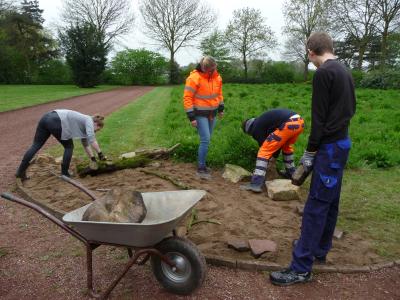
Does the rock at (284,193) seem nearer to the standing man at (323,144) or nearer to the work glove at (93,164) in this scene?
the standing man at (323,144)

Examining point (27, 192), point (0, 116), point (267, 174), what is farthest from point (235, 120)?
point (0, 116)

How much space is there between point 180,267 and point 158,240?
1.05 ft

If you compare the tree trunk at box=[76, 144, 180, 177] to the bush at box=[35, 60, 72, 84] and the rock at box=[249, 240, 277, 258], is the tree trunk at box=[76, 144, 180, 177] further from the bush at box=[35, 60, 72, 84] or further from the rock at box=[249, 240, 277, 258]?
the bush at box=[35, 60, 72, 84]

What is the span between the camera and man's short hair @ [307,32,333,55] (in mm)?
3205

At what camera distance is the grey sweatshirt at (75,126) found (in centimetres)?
593

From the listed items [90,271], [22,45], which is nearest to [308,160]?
[90,271]

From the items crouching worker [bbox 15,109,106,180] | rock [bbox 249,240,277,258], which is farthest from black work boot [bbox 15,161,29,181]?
rock [bbox 249,240,277,258]

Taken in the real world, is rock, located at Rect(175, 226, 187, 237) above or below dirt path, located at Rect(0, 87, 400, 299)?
above

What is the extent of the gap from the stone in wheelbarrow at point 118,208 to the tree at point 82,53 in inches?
1432

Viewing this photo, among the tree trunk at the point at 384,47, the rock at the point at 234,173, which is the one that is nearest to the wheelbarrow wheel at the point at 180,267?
the rock at the point at 234,173

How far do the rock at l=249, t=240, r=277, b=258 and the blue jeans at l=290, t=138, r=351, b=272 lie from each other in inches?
15.9

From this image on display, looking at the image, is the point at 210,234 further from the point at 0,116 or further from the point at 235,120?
the point at 0,116

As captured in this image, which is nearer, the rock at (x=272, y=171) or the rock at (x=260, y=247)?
the rock at (x=260, y=247)

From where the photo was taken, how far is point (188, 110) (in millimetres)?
6066
